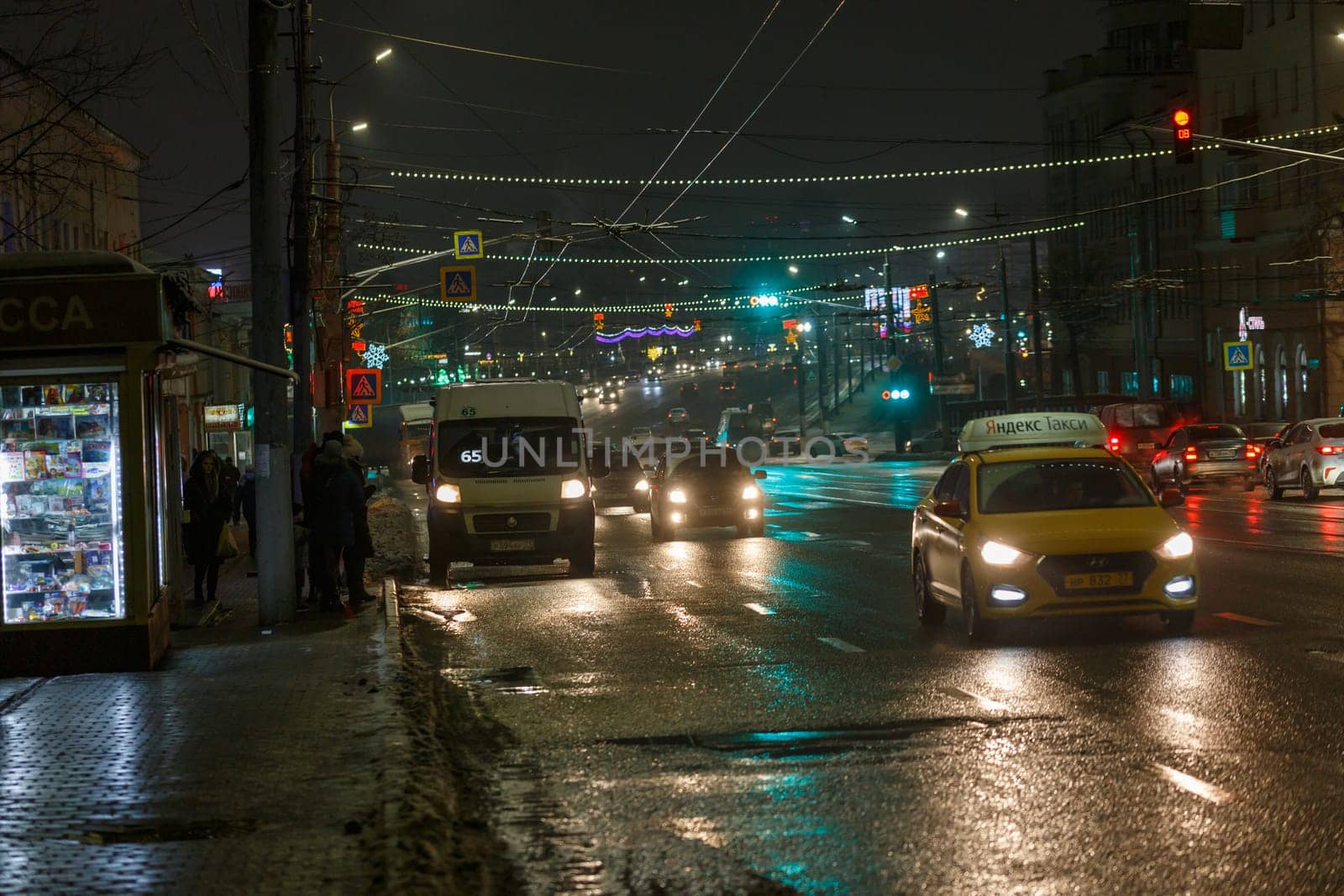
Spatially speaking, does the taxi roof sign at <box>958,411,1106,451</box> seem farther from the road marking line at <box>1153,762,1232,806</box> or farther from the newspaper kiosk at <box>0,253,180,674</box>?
the road marking line at <box>1153,762,1232,806</box>

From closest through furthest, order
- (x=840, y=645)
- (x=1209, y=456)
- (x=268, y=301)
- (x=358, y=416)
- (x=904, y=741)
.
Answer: (x=904, y=741)
(x=840, y=645)
(x=268, y=301)
(x=358, y=416)
(x=1209, y=456)

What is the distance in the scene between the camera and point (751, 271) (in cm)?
13312

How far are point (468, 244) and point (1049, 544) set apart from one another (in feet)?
82.8

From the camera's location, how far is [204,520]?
20.2m

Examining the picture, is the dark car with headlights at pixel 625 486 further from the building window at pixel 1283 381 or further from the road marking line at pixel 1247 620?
the building window at pixel 1283 381

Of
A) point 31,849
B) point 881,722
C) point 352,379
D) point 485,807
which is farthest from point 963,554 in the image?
point 352,379

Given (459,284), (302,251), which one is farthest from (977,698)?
(459,284)

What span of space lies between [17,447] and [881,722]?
23.0 ft

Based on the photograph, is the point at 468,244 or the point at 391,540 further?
the point at 468,244

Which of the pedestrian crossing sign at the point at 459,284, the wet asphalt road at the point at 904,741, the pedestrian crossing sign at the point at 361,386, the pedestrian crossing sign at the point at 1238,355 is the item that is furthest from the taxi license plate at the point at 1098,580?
the pedestrian crossing sign at the point at 1238,355

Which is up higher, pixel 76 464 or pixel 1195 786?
pixel 76 464

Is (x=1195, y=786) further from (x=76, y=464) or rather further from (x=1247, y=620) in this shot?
(x=76, y=464)

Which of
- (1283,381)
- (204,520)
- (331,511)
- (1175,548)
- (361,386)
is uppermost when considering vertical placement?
(1283,381)

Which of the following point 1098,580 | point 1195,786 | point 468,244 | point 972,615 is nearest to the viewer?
point 1195,786
